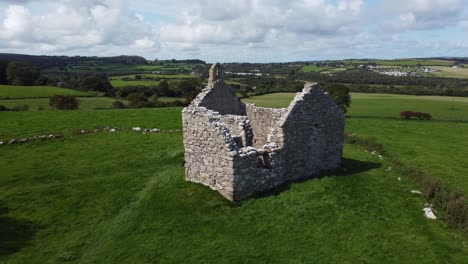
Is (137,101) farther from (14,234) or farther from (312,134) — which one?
(14,234)

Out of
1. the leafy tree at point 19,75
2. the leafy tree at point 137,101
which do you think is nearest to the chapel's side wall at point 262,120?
the leafy tree at point 137,101

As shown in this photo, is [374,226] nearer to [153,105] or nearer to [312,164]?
[312,164]

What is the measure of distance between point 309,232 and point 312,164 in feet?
18.2

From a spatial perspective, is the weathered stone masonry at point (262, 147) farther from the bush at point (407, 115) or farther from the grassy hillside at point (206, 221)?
the bush at point (407, 115)

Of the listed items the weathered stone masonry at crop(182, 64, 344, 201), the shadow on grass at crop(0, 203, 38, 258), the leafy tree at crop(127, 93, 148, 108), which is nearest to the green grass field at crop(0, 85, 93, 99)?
the leafy tree at crop(127, 93, 148, 108)

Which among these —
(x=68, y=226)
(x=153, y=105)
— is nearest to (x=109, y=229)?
(x=68, y=226)

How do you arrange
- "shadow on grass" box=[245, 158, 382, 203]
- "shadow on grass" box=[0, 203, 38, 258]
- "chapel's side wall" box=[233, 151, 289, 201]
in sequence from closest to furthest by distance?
1. "shadow on grass" box=[0, 203, 38, 258]
2. "chapel's side wall" box=[233, 151, 289, 201]
3. "shadow on grass" box=[245, 158, 382, 203]

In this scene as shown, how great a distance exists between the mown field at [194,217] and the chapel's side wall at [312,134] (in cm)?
90

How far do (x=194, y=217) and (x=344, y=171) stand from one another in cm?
862

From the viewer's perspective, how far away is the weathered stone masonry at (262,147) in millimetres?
Result: 14856

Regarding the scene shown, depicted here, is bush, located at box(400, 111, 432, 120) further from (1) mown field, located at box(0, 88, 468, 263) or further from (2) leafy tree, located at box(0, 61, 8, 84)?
(2) leafy tree, located at box(0, 61, 8, 84)

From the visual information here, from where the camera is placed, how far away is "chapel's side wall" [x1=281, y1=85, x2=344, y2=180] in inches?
656

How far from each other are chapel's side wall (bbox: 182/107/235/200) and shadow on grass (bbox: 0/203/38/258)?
6692 millimetres

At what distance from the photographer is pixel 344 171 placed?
18812mm
